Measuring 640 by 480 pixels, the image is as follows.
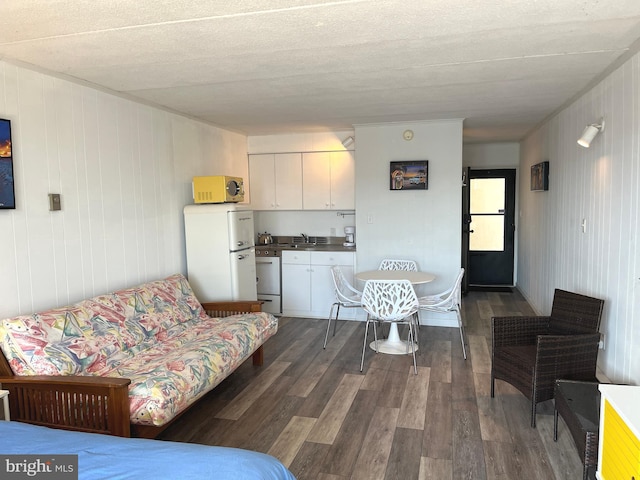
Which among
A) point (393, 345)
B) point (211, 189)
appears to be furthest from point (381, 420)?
point (211, 189)

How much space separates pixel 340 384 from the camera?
365 centimetres

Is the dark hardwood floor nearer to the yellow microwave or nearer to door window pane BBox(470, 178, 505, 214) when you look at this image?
the yellow microwave

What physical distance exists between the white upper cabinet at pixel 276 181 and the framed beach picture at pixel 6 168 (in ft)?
11.7

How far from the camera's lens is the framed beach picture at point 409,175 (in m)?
5.15

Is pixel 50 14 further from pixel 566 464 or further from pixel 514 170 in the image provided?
pixel 514 170

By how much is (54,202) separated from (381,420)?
2.59m

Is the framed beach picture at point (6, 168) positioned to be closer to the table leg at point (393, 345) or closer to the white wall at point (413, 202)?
the table leg at point (393, 345)

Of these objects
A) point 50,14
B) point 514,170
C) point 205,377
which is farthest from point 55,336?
point 514,170

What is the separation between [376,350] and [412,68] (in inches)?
103

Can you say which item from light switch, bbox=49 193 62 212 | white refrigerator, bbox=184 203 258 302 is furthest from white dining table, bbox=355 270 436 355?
light switch, bbox=49 193 62 212

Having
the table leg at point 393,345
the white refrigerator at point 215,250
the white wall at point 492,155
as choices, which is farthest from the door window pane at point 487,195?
the white refrigerator at point 215,250

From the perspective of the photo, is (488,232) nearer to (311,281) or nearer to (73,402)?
(311,281)

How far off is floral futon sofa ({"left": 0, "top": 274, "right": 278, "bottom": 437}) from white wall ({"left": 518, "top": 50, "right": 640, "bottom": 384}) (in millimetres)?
2565

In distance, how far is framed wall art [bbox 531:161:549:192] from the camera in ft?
16.6
